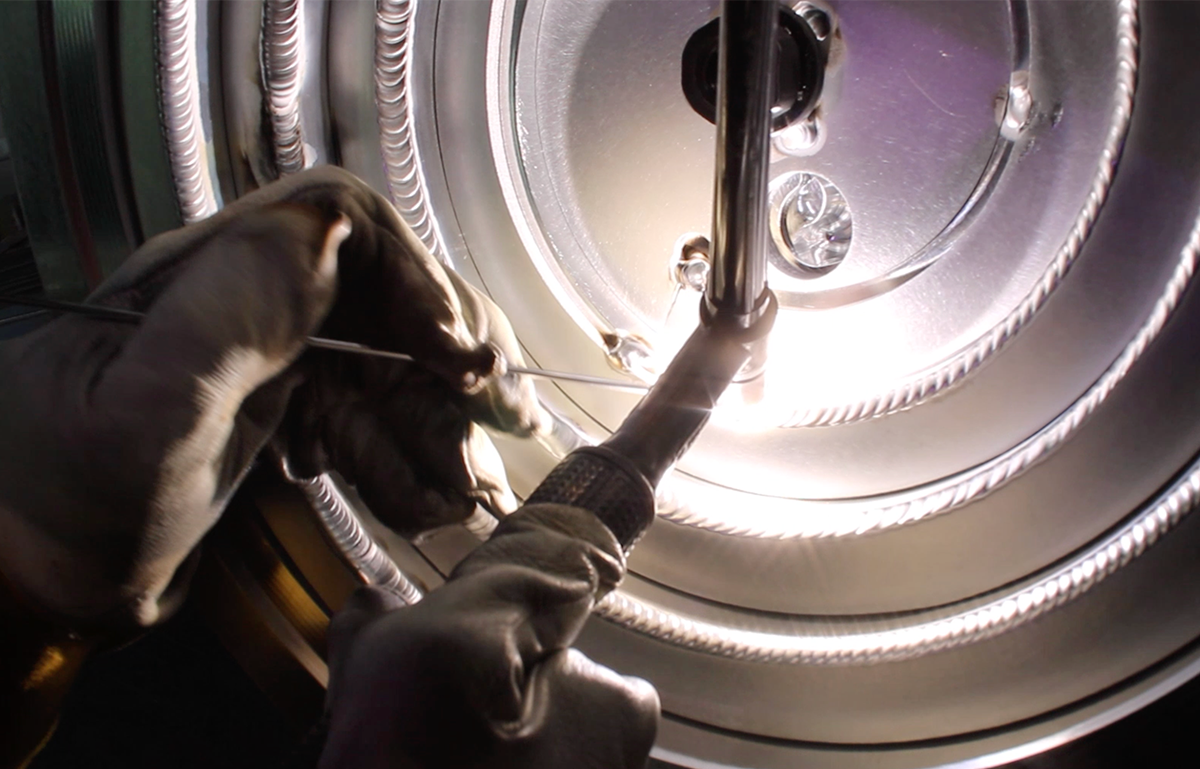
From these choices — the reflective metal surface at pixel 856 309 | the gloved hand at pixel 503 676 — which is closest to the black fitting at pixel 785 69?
the reflective metal surface at pixel 856 309

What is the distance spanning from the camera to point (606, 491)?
0.46 metres

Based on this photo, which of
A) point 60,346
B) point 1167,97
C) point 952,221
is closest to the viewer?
point 60,346

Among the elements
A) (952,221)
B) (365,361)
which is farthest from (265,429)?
(952,221)

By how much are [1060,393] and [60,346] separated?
1.82 ft

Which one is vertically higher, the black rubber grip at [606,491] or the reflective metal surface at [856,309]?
the reflective metal surface at [856,309]

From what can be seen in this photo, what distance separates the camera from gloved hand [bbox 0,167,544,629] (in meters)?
0.44

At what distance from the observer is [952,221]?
0.68 metres

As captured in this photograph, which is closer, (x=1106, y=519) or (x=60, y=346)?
(x=60, y=346)

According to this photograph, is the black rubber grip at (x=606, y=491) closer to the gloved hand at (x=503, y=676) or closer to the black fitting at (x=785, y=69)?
the gloved hand at (x=503, y=676)

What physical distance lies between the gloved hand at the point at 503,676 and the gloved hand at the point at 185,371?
12 cm

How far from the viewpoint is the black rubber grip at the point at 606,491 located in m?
0.45

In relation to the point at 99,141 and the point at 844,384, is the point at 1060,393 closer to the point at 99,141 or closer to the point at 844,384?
the point at 844,384

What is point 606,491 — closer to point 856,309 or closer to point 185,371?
point 185,371

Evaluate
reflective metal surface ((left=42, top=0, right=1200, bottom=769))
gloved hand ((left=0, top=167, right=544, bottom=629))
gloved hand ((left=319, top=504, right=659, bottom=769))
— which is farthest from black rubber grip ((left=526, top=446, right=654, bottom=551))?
reflective metal surface ((left=42, top=0, right=1200, bottom=769))
